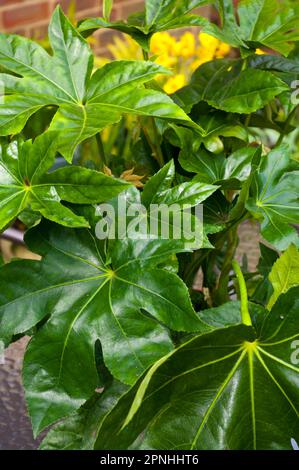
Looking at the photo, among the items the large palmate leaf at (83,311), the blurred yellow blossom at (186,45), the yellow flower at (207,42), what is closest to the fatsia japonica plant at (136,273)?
the large palmate leaf at (83,311)

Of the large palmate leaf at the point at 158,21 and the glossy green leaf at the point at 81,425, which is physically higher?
the large palmate leaf at the point at 158,21

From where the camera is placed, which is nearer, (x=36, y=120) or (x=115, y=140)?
(x=36, y=120)

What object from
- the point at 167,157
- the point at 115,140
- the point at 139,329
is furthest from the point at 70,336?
the point at 115,140

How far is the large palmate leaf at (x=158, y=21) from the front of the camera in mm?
810

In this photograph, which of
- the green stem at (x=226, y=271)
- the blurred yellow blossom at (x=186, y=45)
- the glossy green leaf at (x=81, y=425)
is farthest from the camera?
the blurred yellow blossom at (x=186, y=45)

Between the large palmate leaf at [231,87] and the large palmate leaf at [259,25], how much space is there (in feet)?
0.15

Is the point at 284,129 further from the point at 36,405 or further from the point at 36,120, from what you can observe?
the point at 36,405

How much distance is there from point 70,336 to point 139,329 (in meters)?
0.07

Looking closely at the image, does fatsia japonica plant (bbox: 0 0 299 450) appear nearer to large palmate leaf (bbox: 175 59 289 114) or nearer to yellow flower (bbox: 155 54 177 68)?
large palmate leaf (bbox: 175 59 289 114)

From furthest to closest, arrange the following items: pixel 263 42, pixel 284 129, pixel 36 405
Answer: pixel 284 129, pixel 263 42, pixel 36 405

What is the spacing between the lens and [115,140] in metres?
1.99

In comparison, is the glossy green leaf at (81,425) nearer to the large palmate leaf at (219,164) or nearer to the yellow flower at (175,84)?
the large palmate leaf at (219,164)

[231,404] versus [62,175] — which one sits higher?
[62,175]
